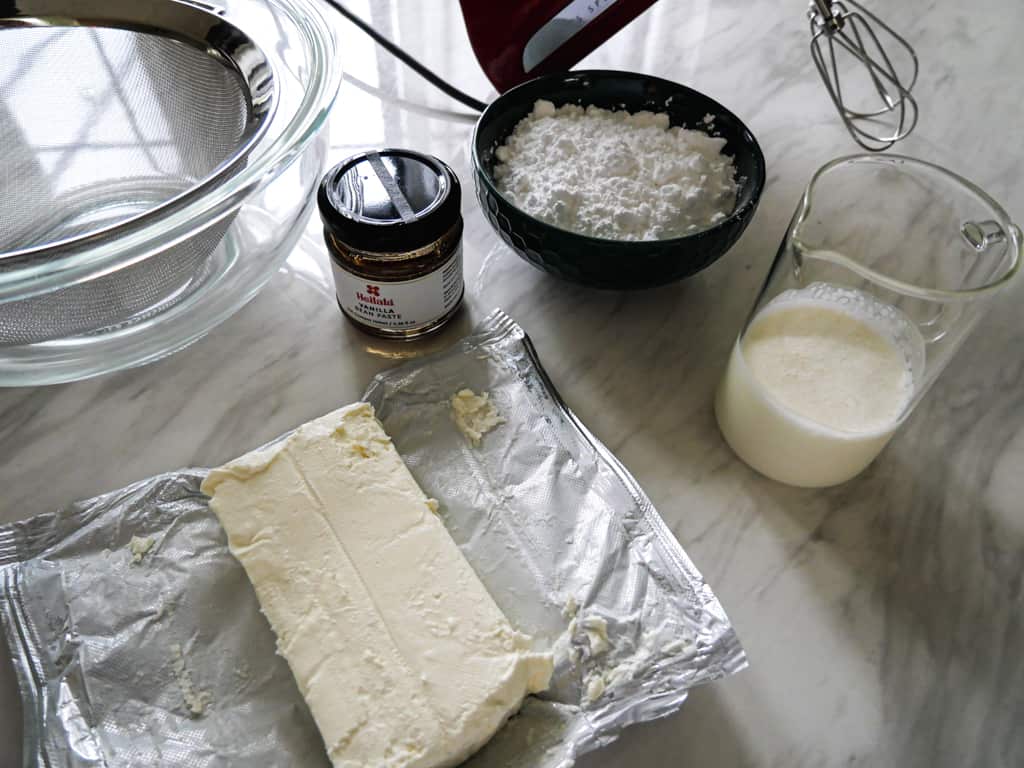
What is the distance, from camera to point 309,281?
2.68 ft

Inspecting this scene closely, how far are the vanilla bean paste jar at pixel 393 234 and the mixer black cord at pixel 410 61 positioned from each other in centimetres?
32

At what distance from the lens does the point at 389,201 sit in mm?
662

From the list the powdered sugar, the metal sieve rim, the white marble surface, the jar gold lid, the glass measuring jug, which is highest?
the metal sieve rim

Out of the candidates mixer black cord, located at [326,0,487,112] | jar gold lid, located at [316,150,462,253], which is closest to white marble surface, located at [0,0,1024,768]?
mixer black cord, located at [326,0,487,112]

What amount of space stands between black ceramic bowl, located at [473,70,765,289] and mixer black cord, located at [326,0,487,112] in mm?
217

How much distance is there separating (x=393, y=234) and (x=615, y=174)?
0.22 meters

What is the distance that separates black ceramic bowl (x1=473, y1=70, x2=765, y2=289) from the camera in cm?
67

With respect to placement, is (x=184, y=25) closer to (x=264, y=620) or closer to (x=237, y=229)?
(x=237, y=229)

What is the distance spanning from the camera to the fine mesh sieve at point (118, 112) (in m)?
0.77

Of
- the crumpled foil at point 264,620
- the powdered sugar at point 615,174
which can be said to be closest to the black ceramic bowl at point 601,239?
the powdered sugar at point 615,174

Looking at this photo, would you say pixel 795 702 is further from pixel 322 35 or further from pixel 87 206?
pixel 87 206

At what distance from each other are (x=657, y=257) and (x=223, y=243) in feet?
1.42

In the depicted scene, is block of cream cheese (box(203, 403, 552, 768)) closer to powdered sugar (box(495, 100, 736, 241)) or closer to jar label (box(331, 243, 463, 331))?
jar label (box(331, 243, 463, 331))

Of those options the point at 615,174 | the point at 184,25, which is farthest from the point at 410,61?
the point at 615,174
